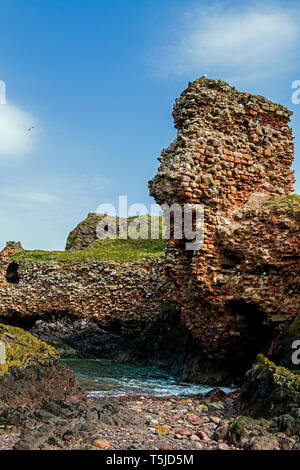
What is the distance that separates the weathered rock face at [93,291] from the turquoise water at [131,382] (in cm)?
625

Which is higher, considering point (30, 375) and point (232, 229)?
point (232, 229)

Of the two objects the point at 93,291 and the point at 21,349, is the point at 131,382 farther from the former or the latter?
the point at 93,291

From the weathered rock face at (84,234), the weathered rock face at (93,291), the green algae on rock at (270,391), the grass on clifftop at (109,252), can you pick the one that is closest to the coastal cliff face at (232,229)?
the green algae on rock at (270,391)

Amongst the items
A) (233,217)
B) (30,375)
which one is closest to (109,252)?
(233,217)

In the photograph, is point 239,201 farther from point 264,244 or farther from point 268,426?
point 268,426

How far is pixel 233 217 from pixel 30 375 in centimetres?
624

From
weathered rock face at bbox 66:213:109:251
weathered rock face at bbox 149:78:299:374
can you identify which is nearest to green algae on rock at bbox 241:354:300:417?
weathered rock face at bbox 149:78:299:374

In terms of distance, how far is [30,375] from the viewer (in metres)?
8.78

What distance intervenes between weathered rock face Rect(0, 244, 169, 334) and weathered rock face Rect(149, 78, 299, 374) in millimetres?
11258

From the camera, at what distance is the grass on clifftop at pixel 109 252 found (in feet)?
86.5

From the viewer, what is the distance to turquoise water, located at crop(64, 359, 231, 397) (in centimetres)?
1118

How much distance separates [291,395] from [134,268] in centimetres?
1836
